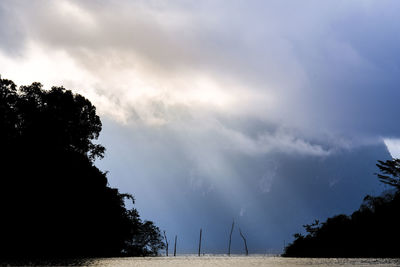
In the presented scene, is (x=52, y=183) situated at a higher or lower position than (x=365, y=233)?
higher

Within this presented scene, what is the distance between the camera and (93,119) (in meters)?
56.7

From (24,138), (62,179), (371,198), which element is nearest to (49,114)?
(24,138)

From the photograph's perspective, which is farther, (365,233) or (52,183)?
(365,233)

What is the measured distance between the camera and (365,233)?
53.4 metres

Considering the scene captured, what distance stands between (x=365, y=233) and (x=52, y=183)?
4304 cm

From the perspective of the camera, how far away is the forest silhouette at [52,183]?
1485 inches

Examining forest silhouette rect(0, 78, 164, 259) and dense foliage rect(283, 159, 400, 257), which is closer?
forest silhouette rect(0, 78, 164, 259)

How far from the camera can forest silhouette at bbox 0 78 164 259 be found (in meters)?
37.7

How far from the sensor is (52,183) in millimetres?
41219

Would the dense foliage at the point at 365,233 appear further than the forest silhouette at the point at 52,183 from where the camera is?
Yes

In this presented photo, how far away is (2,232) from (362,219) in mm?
49153

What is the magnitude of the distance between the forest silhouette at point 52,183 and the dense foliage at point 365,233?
107 ft

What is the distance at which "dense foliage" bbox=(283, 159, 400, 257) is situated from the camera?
49219 mm

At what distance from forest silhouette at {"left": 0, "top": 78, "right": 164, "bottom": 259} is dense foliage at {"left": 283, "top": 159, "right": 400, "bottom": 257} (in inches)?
1287
